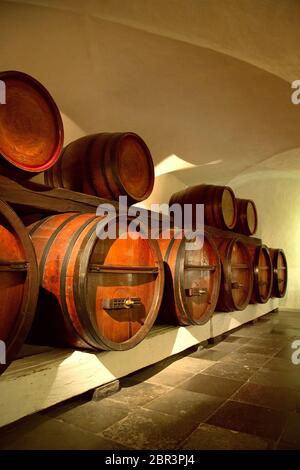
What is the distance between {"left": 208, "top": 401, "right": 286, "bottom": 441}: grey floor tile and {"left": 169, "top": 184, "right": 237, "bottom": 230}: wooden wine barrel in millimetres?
2599

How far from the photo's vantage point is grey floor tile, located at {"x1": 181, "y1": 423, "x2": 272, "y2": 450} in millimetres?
1532

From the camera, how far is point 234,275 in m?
Answer: 4.29

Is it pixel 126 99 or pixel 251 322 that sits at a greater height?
pixel 126 99

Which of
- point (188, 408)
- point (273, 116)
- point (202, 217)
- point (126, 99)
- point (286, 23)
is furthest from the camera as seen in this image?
point (202, 217)

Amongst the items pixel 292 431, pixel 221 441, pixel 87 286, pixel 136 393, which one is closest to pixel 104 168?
pixel 87 286

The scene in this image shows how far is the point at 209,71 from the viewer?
3.22 metres

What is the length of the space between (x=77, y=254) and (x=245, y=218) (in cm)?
371

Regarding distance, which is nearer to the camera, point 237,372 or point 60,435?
point 60,435

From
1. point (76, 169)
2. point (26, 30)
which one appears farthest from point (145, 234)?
point (26, 30)

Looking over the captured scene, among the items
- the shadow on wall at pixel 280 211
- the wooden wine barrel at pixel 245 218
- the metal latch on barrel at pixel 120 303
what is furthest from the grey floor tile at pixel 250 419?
the shadow on wall at pixel 280 211

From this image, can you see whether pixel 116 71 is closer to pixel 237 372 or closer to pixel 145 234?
pixel 145 234

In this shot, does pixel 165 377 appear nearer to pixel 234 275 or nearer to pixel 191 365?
pixel 191 365

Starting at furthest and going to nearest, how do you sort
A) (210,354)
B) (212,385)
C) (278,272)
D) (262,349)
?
(278,272) → (262,349) → (210,354) → (212,385)
